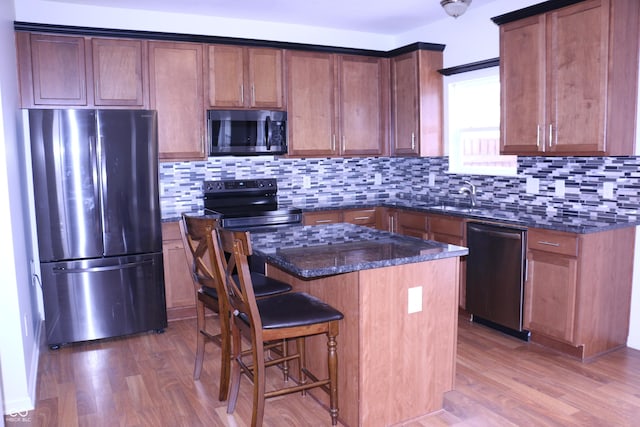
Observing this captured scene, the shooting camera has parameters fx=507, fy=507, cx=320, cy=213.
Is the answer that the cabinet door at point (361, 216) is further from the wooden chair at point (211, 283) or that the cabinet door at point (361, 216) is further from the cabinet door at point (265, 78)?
the wooden chair at point (211, 283)

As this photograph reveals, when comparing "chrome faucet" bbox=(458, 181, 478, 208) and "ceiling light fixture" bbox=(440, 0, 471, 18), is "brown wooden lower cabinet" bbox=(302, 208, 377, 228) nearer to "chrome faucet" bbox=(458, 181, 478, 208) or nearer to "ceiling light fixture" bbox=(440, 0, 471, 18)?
"chrome faucet" bbox=(458, 181, 478, 208)

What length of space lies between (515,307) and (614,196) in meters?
1.05

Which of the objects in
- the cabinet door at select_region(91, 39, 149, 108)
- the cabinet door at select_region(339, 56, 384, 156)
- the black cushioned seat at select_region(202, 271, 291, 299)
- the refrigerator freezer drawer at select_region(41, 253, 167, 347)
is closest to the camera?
the black cushioned seat at select_region(202, 271, 291, 299)

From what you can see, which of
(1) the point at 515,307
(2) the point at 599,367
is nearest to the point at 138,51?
(1) the point at 515,307

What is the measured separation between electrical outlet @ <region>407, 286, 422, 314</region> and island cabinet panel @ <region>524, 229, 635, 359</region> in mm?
1376

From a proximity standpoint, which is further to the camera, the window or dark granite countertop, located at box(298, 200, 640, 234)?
the window

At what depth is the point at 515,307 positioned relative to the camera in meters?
3.70

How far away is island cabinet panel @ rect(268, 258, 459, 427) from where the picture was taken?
2412 millimetres

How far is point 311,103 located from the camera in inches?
197

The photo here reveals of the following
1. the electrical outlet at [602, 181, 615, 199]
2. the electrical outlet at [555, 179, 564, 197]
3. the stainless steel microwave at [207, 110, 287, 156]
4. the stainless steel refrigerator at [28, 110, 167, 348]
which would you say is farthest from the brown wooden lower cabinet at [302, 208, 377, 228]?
the electrical outlet at [602, 181, 615, 199]

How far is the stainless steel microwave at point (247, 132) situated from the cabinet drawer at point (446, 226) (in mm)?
1566

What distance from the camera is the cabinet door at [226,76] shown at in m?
4.50

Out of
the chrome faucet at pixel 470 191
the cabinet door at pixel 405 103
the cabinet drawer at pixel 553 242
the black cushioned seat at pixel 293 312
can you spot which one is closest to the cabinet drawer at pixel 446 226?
the chrome faucet at pixel 470 191

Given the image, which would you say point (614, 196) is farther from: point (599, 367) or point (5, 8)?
point (5, 8)
